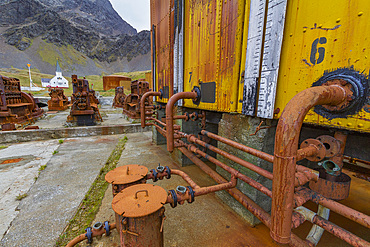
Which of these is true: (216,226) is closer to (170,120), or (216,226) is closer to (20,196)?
(170,120)

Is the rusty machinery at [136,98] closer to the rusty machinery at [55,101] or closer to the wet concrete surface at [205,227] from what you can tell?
the rusty machinery at [55,101]

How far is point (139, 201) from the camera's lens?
1.81 metres

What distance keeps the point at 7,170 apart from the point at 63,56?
108 meters

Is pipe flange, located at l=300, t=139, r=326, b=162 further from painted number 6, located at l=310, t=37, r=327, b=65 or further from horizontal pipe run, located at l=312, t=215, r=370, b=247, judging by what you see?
painted number 6, located at l=310, t=37, r=327, b=65

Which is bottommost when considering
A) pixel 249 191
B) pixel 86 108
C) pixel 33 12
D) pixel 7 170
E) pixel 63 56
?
pixel 7 170

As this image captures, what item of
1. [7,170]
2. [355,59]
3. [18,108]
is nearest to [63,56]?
[18,108]

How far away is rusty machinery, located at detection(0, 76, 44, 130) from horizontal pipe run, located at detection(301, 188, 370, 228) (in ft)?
43.7

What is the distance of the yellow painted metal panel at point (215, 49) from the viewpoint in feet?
9.15

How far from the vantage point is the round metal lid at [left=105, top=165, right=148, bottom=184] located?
2339mm

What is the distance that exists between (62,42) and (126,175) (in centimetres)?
12384

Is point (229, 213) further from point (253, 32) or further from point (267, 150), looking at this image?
point (253, 32)

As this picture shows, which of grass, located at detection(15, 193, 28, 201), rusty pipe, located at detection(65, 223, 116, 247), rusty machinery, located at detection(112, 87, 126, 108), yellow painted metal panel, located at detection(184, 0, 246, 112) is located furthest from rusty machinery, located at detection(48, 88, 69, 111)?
rusty pipe, located at detection(65, 223, 116, 247)

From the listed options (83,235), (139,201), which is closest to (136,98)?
(83,235)

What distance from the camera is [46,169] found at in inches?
191
